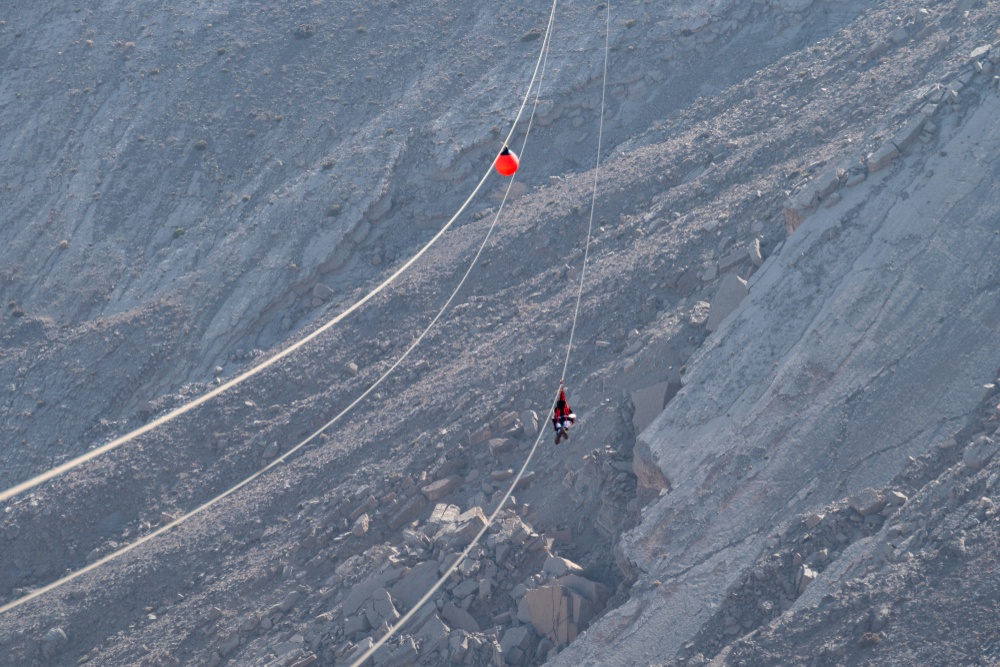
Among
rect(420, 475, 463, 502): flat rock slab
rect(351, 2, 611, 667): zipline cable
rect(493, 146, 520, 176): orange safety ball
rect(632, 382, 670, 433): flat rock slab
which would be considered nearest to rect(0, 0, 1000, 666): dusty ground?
rect(420, 475, 463, 502): flat rock slab

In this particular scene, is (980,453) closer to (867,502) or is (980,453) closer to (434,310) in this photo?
(867,502)

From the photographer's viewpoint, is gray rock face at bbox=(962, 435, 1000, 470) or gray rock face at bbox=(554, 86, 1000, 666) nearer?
gray rock face at bbox=(962, 435, 1000, 470)

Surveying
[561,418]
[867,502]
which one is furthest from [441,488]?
[867,502]

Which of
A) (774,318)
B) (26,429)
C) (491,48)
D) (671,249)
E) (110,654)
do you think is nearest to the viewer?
(774,318)

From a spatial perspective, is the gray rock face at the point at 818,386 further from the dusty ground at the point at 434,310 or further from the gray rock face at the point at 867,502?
the gray rock face at the point at 867,502

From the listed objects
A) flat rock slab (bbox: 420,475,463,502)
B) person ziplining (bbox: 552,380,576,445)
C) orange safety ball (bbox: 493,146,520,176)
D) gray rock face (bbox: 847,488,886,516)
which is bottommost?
gray rock face (bbox: 847,488,886,516)

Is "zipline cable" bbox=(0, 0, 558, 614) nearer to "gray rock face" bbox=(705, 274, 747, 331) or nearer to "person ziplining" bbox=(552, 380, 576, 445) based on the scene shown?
"person ziplining" bbox=(552, 380, 576, 445)

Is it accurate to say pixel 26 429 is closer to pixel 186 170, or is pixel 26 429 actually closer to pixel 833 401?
pixel 186 170

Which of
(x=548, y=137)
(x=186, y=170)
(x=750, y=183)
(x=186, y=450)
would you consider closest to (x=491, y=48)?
(x=548, y=137)

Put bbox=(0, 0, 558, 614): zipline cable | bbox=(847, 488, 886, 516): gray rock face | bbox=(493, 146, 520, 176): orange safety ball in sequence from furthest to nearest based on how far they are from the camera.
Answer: bbox=(0, 0, 558, 614): zipline cable → bbox=(493, 146, 520, 176): orange safety ball → bbox=(847, 488, 886, 516): gray rock face
